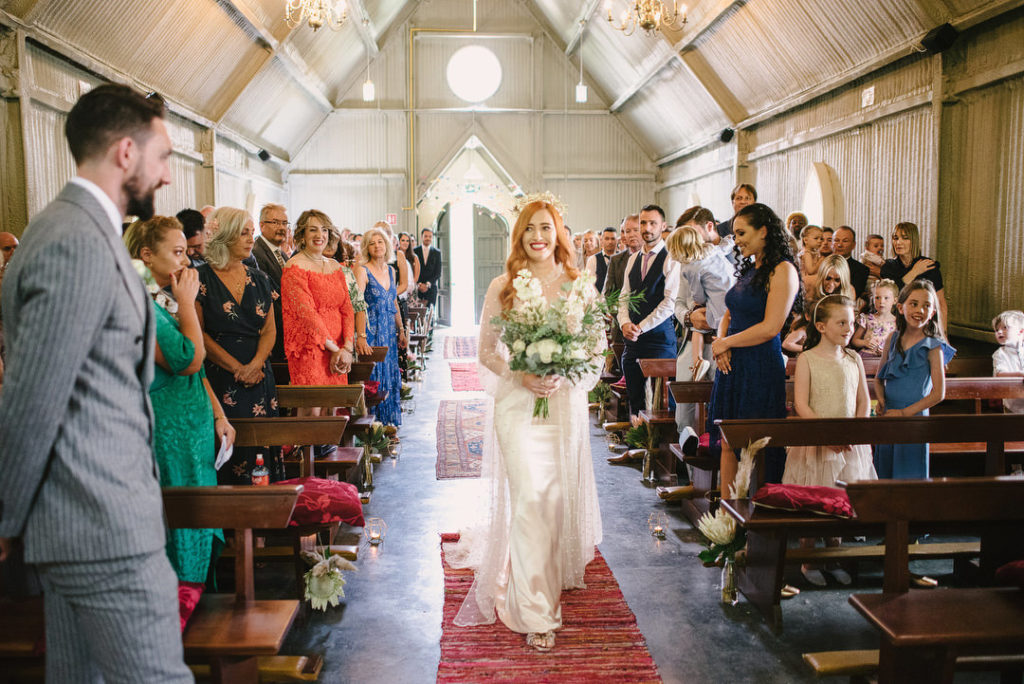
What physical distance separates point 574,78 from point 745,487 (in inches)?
647

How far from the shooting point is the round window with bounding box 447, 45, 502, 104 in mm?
18547

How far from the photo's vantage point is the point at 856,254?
10109 millimetres

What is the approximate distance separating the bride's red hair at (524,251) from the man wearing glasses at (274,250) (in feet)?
8.40

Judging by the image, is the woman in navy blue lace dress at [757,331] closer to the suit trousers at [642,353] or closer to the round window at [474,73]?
the suit trousers at [642,353]

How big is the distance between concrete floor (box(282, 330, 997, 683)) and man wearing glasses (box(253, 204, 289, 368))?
1534mm

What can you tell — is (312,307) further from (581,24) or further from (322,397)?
(581,24)

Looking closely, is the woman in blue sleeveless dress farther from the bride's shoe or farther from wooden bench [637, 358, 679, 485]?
the bride's shoe

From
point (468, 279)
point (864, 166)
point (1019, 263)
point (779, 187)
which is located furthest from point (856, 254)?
point (468, 279)

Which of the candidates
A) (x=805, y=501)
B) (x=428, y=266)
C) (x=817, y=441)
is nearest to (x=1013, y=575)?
(x=805, y=501)

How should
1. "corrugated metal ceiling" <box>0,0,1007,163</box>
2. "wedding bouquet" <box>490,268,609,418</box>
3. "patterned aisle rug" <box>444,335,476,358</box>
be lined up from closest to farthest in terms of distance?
"wedding bouquet" <box>490,268,609,418</box> < "corrugated metal ceiling" <box>0,0,1007,163</box> < "patterned aisle rug" <box>444,335,476,358</box>

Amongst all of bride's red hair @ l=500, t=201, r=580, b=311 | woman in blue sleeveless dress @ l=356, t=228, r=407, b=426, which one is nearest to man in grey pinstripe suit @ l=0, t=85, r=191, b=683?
bride's red hair @ l=500, t=201, r=580, b=311

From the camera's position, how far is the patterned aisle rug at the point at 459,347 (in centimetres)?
1402

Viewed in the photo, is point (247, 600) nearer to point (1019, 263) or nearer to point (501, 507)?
point (501, 507)

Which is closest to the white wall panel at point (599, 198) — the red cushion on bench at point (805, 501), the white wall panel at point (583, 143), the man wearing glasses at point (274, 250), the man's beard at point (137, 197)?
the white wall panel at point (583, 143)
